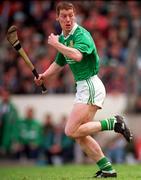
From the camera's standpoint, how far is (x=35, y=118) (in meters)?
19.7

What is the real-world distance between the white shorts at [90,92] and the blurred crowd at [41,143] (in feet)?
27.0

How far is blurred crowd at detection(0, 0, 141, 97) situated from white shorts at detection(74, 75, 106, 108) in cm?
855

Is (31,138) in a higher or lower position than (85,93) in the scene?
lower

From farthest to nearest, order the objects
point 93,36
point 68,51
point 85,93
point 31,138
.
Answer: point 93,36 → point 31,138 → point 85,93 → point 68,51

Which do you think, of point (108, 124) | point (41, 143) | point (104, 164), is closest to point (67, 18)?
point (108, 124)

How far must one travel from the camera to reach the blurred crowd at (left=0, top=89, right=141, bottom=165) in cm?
1895

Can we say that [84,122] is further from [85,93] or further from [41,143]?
[41,143]

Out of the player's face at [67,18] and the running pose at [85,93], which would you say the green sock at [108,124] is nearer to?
the running pose at [85,93]

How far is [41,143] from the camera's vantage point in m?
19.4

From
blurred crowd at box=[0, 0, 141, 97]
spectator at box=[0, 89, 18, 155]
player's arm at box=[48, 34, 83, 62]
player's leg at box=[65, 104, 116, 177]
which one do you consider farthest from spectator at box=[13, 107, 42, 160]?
player's arm at box=[48, 34, 83, 62]

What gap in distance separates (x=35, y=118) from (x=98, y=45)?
9.14ft

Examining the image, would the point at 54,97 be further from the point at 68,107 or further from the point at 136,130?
the point at 136,130

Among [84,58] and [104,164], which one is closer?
[84,58]

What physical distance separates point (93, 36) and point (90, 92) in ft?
34.3
